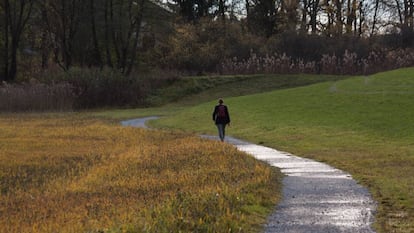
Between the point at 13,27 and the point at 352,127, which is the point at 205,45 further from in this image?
A: the point at 352,127

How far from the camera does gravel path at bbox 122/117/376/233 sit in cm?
866

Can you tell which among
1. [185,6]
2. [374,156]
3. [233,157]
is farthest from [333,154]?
[185,6]

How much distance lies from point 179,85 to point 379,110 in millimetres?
30704

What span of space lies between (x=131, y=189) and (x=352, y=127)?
16237 mm

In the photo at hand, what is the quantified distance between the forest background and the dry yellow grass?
32.1 metres

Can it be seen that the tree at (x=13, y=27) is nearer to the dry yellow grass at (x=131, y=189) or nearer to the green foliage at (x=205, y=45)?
the green foliage at (x=205, y=45)

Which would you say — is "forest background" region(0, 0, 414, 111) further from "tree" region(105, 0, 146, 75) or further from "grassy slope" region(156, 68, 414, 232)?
"grassy slope" region(156, 68, 414, 232)

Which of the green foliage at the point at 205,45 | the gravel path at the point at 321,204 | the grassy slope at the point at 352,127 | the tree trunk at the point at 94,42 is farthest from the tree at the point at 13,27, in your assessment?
the gravel path at the point at 321,204

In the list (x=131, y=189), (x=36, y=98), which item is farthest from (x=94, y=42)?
(x=131, y=189)

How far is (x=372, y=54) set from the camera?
53156mm

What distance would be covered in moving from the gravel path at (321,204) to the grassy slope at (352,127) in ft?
0.95

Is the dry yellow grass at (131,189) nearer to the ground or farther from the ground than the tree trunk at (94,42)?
nearer to the ground

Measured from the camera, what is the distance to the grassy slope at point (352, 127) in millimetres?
12086

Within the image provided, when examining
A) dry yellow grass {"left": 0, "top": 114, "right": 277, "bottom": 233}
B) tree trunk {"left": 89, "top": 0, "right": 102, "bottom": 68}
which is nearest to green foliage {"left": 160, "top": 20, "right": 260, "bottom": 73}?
tree trunk {"left": 89, "top": 0, "right": 102, "bottom": 68}
